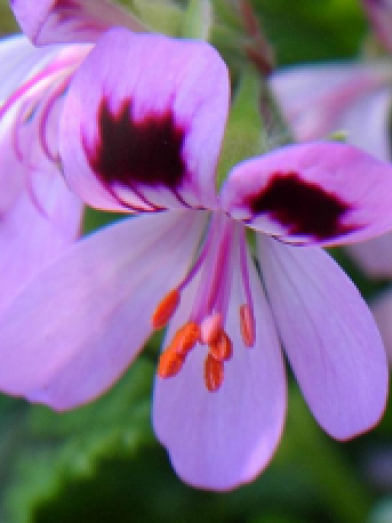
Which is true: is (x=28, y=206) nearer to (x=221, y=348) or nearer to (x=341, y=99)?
(x=221, y=348)

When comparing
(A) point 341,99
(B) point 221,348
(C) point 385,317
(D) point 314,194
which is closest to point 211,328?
(B) point 221,348

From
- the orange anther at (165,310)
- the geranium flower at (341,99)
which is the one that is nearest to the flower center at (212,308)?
the orange anther at (165,310)

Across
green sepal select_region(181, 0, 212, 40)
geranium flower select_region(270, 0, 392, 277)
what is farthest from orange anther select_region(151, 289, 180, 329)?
geranium flower select_region(270, 0, 392, 277)

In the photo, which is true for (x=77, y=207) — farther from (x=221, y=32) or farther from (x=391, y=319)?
(x=391, y=319)

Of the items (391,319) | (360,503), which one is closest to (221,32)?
(391,319)

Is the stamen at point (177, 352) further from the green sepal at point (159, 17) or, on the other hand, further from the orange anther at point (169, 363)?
the green sepal at point (159, 17)

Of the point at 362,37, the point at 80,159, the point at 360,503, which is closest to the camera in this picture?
the point at 80,159

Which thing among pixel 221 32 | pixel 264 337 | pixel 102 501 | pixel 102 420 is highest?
pixel 221 32
